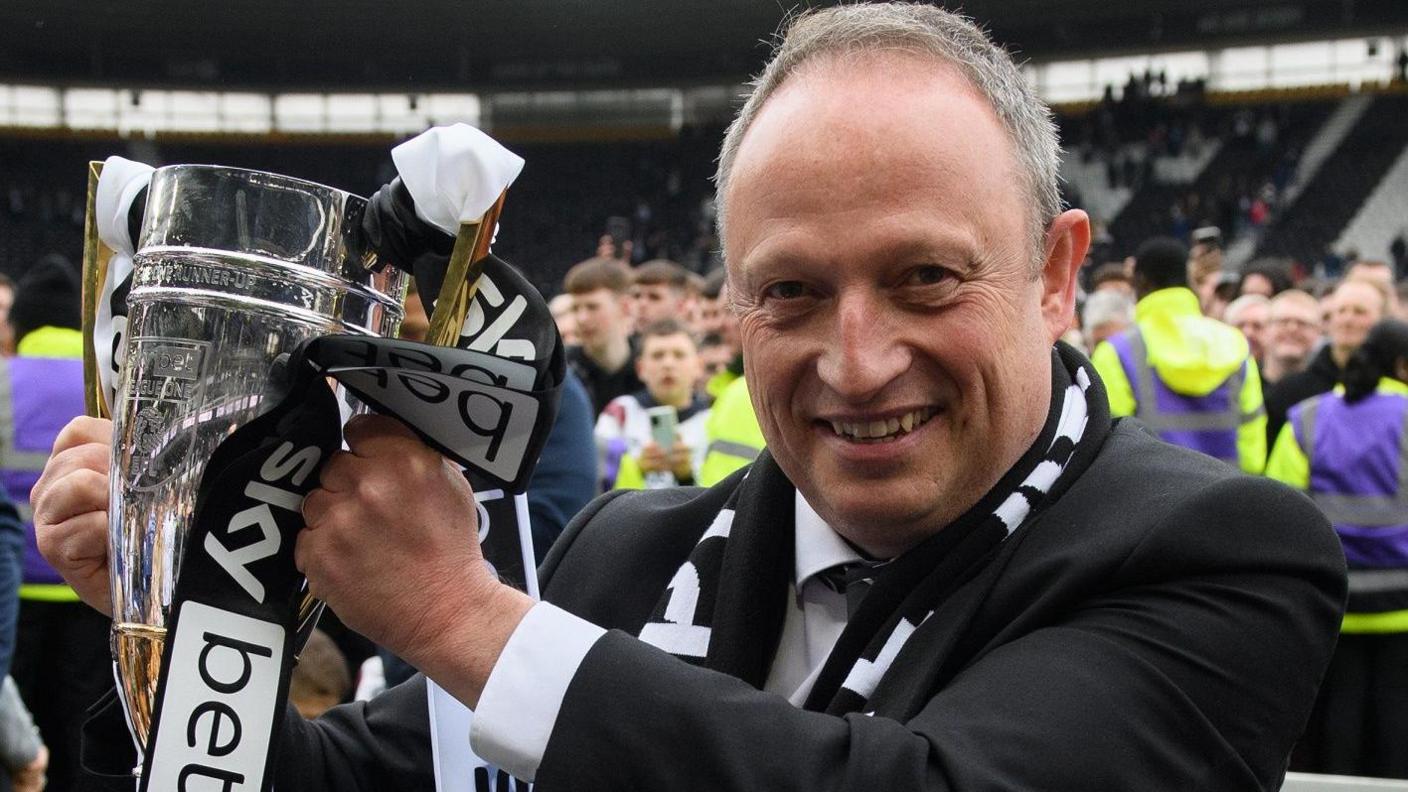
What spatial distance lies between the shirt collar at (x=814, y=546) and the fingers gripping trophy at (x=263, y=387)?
339mm

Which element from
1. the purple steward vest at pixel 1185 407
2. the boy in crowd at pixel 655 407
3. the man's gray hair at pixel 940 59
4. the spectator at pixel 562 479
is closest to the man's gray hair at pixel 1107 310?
the purple steward vest at pixel 1185 407

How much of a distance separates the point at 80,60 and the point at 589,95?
791cm

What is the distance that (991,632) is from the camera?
3.89ft

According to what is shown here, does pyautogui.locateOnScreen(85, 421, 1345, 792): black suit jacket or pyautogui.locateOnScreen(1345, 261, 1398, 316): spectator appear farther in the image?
pyautogui.locateOnScreen(1345, 261, 1398, 316): spectator

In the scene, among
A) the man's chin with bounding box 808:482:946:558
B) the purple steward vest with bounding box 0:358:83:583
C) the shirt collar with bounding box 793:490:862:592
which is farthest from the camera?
the purple steward vest with bounding box 0:358:83:583

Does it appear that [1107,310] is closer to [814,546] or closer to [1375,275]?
[1375,275]

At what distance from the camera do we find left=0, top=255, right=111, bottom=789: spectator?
14.3 ft

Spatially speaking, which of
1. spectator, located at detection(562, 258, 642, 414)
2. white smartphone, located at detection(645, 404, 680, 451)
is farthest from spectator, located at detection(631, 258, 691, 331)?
white smartphone, located at detection(645, 404, 680, 451)

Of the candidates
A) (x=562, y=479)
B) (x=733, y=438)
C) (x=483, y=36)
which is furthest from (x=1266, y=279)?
(x=483, y=36)

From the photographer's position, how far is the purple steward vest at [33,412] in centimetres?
434

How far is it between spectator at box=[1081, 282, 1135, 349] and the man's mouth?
4943 mm

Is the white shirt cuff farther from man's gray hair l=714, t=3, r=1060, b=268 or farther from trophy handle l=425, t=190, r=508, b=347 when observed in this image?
man's gray hair l=714, t=3, r=1060, b=268

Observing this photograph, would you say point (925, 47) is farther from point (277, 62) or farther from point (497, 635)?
point (277, 62)

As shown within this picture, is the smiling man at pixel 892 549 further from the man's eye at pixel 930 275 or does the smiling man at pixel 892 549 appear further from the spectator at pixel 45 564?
the spectator at pixel 45 564
